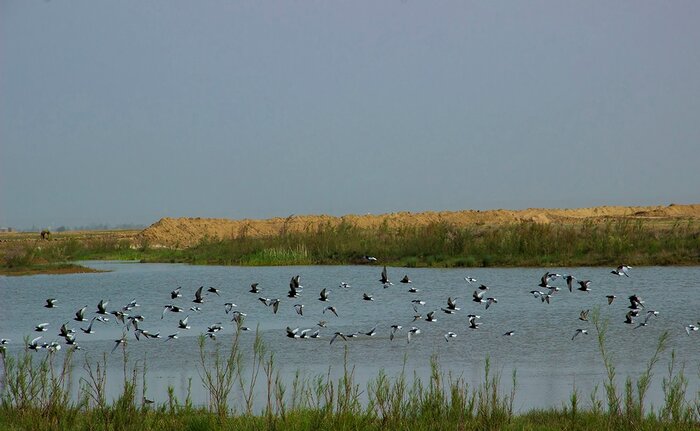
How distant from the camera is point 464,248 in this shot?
36.0 m

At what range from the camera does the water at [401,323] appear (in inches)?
526

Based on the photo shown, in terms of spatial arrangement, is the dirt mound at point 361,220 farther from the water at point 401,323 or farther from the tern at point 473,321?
the tern at point 473,321

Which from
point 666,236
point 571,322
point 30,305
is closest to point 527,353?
point 571,322

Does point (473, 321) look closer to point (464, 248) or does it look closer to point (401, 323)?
point (401, 323)

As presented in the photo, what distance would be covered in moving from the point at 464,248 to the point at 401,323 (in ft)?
54.6

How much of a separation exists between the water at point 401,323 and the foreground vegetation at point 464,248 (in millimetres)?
1707

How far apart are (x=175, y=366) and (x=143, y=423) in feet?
18.3

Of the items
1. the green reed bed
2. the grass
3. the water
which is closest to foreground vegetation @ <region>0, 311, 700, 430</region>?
the grass

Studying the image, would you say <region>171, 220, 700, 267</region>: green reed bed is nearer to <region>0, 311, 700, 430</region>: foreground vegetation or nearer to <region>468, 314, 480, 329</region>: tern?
<region>468, 314, 480, 329</region>: tern

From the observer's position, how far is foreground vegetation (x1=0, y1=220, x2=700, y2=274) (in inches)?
1280

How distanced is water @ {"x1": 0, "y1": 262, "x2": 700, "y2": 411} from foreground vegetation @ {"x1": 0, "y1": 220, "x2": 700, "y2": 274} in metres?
1.71

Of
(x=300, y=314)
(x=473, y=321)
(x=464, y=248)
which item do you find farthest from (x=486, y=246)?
(x=473, y=321)

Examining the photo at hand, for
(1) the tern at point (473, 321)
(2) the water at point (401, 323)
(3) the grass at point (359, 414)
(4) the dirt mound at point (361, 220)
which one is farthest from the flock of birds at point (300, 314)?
(4) the dirt mound at point (361, 220)

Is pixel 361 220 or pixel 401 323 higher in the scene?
pixel 361 220
